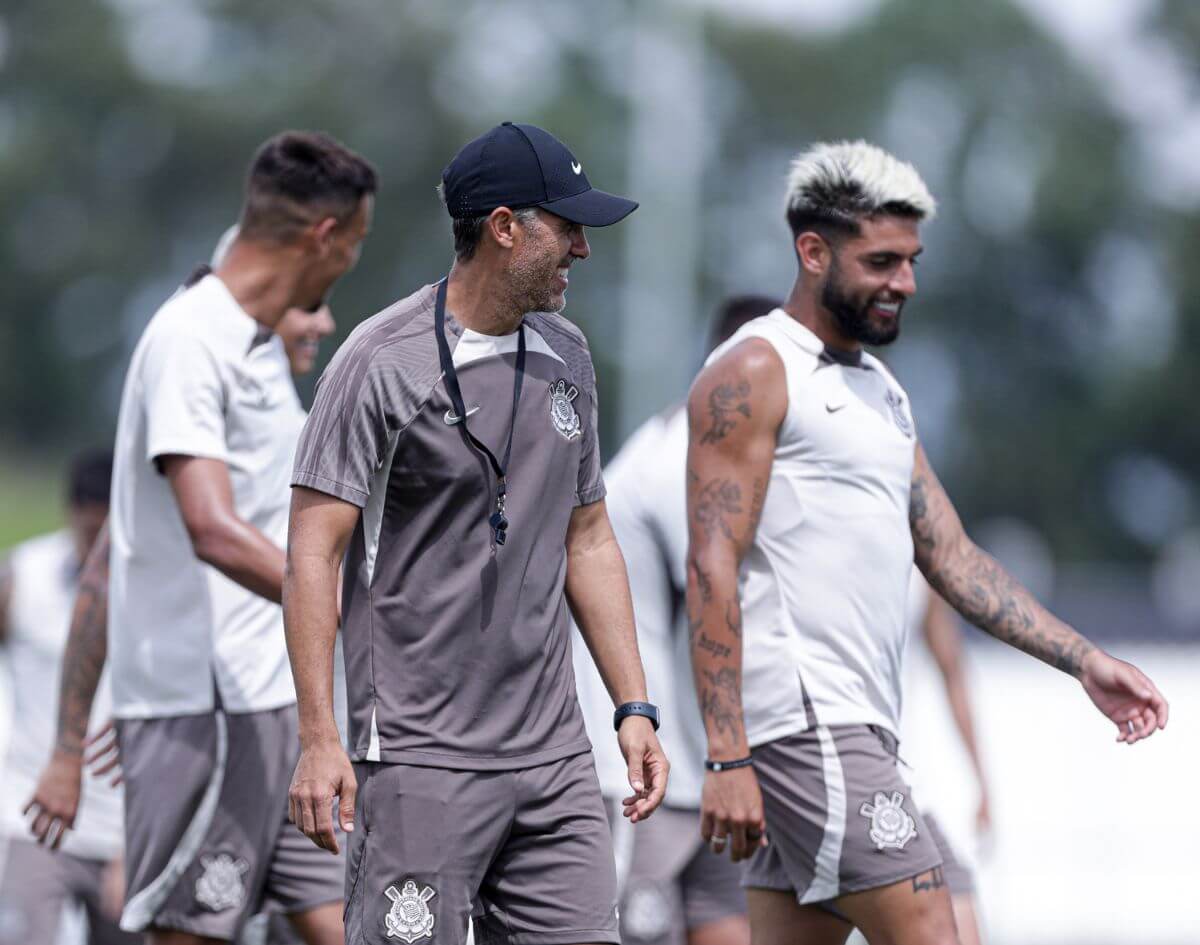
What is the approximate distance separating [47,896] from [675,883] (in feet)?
7.65

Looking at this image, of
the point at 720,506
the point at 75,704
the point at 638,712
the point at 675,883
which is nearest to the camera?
the point at 638,712

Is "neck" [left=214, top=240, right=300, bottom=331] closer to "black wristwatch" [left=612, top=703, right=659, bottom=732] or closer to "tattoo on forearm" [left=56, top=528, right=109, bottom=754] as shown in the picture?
"tattoo on forearm" [left=56, top=528, right=109, bottom=754]

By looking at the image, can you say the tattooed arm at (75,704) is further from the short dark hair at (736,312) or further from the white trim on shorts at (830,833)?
the short dark hair at (736,312)

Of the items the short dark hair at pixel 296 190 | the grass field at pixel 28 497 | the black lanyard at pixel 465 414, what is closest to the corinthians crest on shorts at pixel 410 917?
the black lanyard at pixel 465 414

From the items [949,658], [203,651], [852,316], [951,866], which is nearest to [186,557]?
[203,651]

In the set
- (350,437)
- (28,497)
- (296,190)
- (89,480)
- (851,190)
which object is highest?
(28,497)

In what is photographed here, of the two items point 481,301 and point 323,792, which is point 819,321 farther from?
point 323,792

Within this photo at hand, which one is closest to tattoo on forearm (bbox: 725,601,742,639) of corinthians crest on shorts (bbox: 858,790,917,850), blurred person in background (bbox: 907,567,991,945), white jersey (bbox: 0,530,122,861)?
corinthians crest on shorts (bbox: 858,790,917,850)

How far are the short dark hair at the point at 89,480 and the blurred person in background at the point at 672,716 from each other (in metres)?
1.92

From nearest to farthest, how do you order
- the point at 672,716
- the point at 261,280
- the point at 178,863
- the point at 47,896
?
1. the point at 178,863
2. the point at 261,280
3. the point at 672,716
4. the point at 47,896

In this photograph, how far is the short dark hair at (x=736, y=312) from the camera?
723cm

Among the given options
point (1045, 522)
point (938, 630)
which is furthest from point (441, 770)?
point (1045, 522)

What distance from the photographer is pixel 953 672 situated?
881cm

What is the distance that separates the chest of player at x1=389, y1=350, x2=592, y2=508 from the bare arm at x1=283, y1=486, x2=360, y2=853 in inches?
7.2
